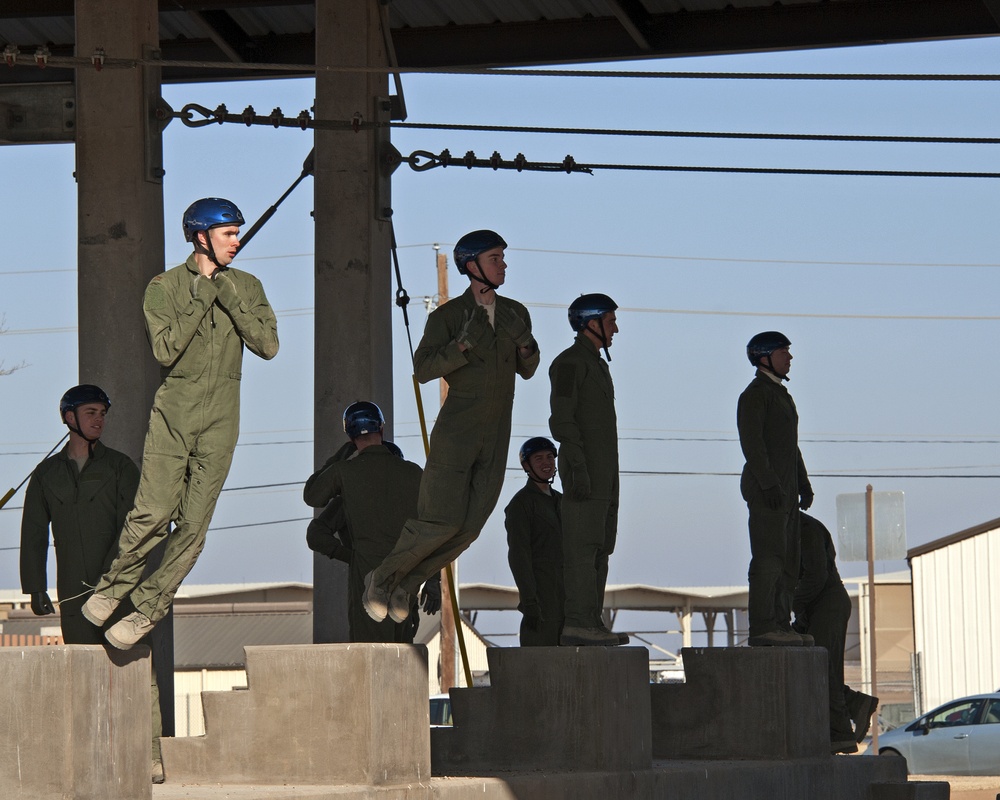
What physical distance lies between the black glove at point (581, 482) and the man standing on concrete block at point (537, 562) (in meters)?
1.57

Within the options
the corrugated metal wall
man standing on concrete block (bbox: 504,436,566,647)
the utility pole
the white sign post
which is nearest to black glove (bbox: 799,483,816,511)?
man standing on concrete block (bbox: 504,436,566,647)

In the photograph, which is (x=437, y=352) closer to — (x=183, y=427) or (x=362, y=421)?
(x=183, y=427)

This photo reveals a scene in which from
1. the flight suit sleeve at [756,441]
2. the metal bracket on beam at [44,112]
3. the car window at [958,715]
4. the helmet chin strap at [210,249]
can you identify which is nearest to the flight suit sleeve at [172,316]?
the helmet chin strap at [210,249]

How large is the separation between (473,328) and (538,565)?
3229 mm

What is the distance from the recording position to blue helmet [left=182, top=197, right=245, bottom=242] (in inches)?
345

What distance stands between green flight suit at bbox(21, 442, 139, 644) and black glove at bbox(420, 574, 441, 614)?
2.40 meters

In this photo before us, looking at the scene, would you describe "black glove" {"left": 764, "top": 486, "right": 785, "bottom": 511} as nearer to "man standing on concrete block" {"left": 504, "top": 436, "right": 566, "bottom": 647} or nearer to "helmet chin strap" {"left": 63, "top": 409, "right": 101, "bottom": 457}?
"man standing on concrete block" {"left": 504, "top": 436, "right": 566, "bottom": 647}

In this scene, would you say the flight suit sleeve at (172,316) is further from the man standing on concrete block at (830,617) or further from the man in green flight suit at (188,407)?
the man standing on concrete block at (830,617)

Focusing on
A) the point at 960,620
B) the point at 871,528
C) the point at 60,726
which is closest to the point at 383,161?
the point at 60,726

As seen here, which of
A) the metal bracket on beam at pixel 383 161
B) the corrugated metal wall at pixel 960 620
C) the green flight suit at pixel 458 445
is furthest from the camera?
the corrugated metal wall at pixel 960 620

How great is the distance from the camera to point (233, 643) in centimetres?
4512

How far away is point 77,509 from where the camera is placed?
388 inches

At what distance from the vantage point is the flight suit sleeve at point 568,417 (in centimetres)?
1107

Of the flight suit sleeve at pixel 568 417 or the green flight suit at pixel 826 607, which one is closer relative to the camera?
the flight suit sleeve at pixel 568 417
